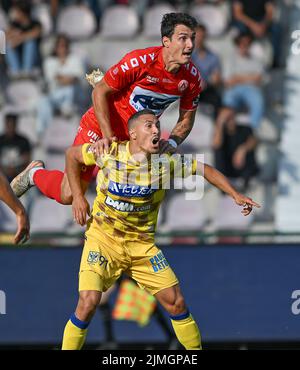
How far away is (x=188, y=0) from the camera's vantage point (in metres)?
15.1

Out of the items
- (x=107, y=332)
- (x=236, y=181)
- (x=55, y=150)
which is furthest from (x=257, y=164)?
(x=107, y=332)

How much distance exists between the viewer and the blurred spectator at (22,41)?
1462 cm

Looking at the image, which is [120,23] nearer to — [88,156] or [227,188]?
[88,156]

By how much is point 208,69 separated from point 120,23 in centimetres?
158

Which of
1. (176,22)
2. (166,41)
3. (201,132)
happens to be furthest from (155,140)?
(201,132)

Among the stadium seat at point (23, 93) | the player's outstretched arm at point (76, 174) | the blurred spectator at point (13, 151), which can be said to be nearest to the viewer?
the player's outstretched arm at point (76, 174)

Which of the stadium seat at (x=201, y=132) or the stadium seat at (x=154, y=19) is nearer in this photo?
the stadium seat at (x=201, y=132)

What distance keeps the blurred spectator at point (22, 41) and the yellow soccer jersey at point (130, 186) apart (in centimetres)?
615

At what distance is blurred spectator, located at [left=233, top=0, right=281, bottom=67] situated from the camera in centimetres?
1464

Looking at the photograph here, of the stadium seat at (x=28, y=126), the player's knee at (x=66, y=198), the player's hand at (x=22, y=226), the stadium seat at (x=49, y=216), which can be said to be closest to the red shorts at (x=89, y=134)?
the player's knee at (x=66, y=198)

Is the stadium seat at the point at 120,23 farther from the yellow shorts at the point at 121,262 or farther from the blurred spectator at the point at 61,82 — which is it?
the yellow shorts at the point at 121,262

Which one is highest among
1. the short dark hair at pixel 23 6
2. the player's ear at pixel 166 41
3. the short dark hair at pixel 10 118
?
the short dark hair at pixel 23 6

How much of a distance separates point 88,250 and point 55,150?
17.6ft

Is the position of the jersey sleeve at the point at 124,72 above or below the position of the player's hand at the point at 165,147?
above
